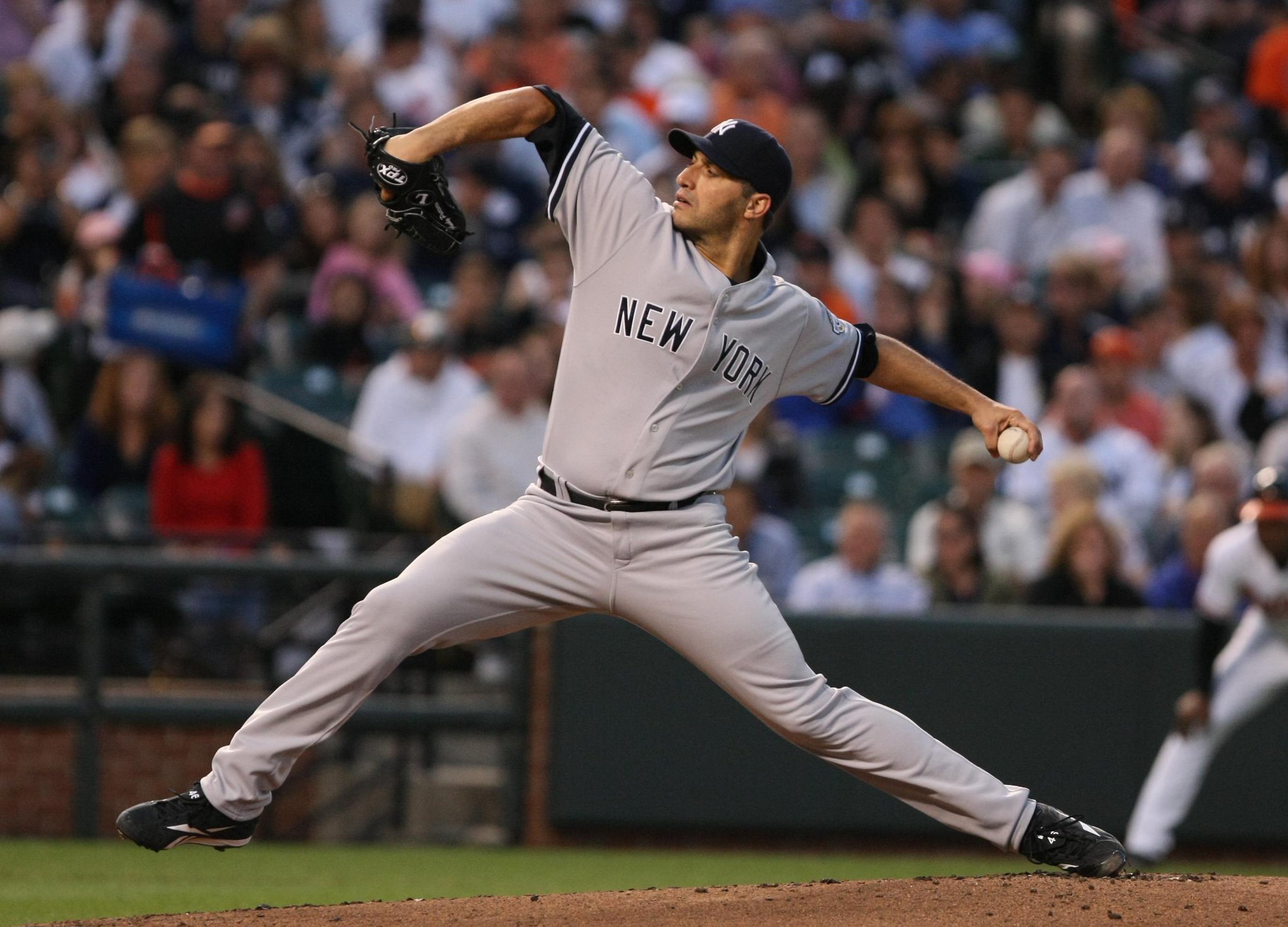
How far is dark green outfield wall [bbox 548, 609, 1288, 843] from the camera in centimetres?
865

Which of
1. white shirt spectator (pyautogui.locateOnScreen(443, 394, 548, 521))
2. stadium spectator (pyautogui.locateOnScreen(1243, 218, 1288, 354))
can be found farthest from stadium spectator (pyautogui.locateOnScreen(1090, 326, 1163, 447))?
white shirt spectator (pyautogui.locateOnScreen(443, 394, 548, 521))

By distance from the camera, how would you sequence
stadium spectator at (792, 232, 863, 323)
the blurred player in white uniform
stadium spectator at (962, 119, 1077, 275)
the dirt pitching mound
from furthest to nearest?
stadium spectator at (962, 119, 1077, 275), stadium spectator at (792, 232, 863, 323), the blurred player in white uniform, the dirt pitching mound

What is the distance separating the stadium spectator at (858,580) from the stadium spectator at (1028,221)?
4017 mm

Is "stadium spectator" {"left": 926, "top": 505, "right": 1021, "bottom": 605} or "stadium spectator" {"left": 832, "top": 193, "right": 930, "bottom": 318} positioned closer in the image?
"stadium spectator" {"left": 926, "top": 505, "right": 1021, "bottom": 605}

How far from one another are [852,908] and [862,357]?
4.79ft

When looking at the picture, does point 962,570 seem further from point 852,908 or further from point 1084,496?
point 852,908

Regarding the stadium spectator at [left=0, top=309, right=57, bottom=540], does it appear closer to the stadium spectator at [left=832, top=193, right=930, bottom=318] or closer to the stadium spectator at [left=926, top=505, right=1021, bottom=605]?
the stadium spectator at [left=926, top=505, right=1021, bottom=605]

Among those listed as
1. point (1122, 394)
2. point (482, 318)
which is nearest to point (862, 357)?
point (482, 318)

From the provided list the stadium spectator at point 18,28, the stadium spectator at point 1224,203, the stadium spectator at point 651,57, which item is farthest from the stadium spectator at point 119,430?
the stadium spectator at point 1224,203

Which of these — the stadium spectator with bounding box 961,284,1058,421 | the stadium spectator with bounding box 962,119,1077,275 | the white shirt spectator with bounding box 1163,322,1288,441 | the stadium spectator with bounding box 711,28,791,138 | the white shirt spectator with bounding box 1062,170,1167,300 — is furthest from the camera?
the white shirt spectator with bounding box 1062,170,1167,300

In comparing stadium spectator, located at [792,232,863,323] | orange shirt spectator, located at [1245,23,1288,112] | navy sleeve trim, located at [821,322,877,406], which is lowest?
navy sleeve trim, located at [821,322,877,406]

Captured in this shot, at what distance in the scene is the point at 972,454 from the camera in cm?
949

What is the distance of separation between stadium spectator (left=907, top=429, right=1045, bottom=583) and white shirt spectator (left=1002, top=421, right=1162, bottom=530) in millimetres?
714

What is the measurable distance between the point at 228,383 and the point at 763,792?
3.33 meters
